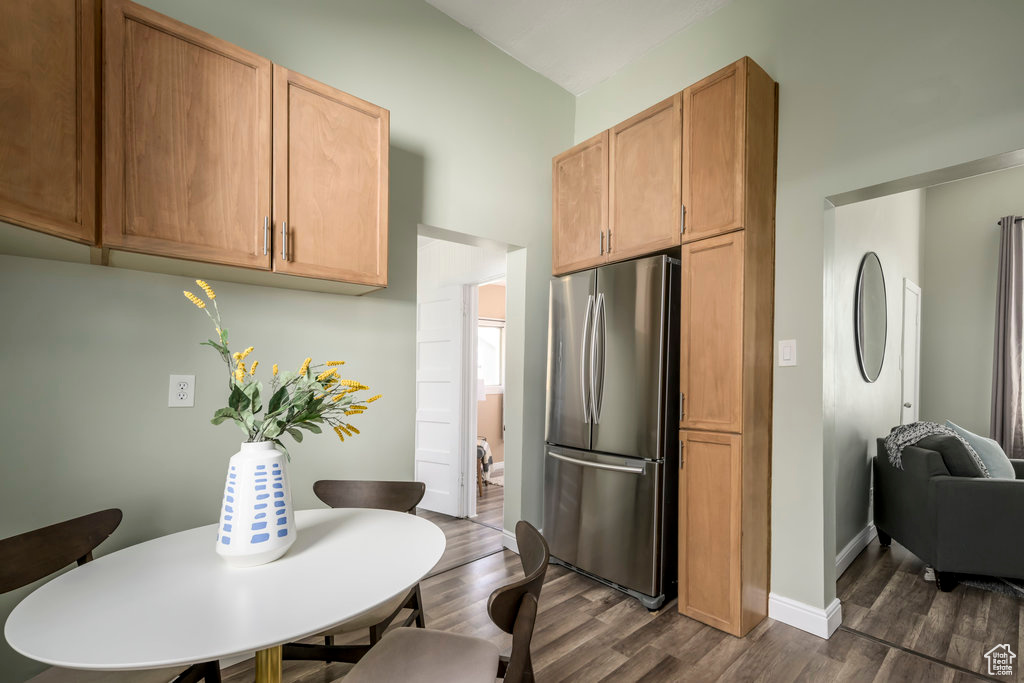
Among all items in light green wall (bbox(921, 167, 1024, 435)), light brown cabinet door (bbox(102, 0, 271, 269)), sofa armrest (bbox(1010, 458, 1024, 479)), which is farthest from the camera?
light green wall (bbox(921, 167, 1024, 435))

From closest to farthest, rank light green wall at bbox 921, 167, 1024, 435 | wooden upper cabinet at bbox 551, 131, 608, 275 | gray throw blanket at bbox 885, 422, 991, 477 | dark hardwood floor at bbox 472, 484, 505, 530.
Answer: wooden upper cabinet at bbox 551, 131, 608, 275 → gray throw blanket at bbox 885, 422, 991, 477 → dark hardwood floor at bbox 472, 484, 505, 530 → light green wall at bbox 921, 167, 1024, 435

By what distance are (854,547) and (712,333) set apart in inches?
86.1

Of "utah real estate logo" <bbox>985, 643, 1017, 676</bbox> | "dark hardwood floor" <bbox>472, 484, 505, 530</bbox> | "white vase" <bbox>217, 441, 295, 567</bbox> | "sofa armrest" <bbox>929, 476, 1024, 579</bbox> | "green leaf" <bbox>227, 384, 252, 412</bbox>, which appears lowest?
"dark hardwood floor" <bbox>472, 484, 505, 530</bbox>

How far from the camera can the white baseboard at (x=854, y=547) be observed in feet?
9.66

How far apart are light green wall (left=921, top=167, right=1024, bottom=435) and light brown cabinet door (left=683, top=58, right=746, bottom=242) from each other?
421 centimetres

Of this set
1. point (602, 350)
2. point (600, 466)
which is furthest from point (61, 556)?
point (602, 350)

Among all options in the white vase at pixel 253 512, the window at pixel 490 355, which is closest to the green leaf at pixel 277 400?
the white vase at pixel 253 512

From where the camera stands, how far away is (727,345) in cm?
225

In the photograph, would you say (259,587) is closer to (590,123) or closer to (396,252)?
(396,252)

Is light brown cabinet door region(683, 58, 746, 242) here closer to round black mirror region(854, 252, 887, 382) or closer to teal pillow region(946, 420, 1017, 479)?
round black mirror region(854, 252, 887, 382)

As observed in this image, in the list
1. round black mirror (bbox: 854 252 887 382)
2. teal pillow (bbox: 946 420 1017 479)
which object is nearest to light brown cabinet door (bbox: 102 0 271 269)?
round black mirror (bbox: 854 252 887 382)

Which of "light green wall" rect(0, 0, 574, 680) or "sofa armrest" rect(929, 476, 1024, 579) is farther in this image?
"sofa armrest" rect(929, 476, 1024, 579)

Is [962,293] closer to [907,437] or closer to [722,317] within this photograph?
[907,437]

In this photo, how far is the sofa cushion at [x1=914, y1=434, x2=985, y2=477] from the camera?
2.74 metres
